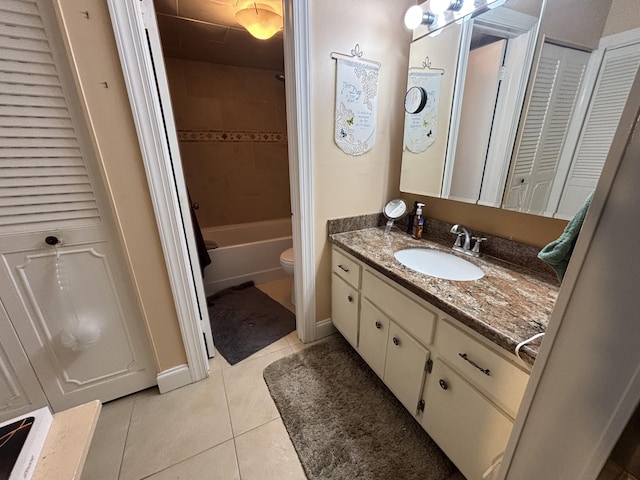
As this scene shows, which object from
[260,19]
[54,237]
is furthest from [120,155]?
[260,19]

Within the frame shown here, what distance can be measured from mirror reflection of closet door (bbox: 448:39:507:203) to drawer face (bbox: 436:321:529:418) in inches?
28.8

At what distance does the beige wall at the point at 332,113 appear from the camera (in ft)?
4.15

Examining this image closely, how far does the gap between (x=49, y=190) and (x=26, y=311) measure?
1.75 feet

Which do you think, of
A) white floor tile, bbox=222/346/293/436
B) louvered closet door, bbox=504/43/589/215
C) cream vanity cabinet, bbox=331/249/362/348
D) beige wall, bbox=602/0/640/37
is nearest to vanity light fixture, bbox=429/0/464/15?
louvered closet door, bbox=504/43/589/215

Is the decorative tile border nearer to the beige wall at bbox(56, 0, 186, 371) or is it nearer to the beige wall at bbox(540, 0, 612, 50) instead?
the beige wall at bbox(56, 0, 186, 371)

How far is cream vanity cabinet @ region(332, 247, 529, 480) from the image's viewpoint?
78 cm

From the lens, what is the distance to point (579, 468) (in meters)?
0.38

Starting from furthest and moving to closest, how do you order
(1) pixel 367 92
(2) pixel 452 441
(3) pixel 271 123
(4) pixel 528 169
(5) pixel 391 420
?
(3) pixel 271 123
(1) pixel 367 92
(5) pixel 391 420
(4) pixel 528 169
(2) pixel 452 441

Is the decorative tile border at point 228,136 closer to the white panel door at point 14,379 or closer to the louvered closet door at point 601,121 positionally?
the white panel door at point 14,379

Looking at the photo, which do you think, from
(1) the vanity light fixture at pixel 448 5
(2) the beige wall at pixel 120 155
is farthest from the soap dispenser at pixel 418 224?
(2) the beige wall at pixel 120 155

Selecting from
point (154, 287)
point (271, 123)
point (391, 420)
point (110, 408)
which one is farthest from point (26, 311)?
point (271, 123)

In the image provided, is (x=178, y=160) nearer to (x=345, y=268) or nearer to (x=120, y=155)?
(x=120, y=155)

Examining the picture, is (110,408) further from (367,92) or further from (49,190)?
(367,92)

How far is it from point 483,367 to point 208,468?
1.17m
